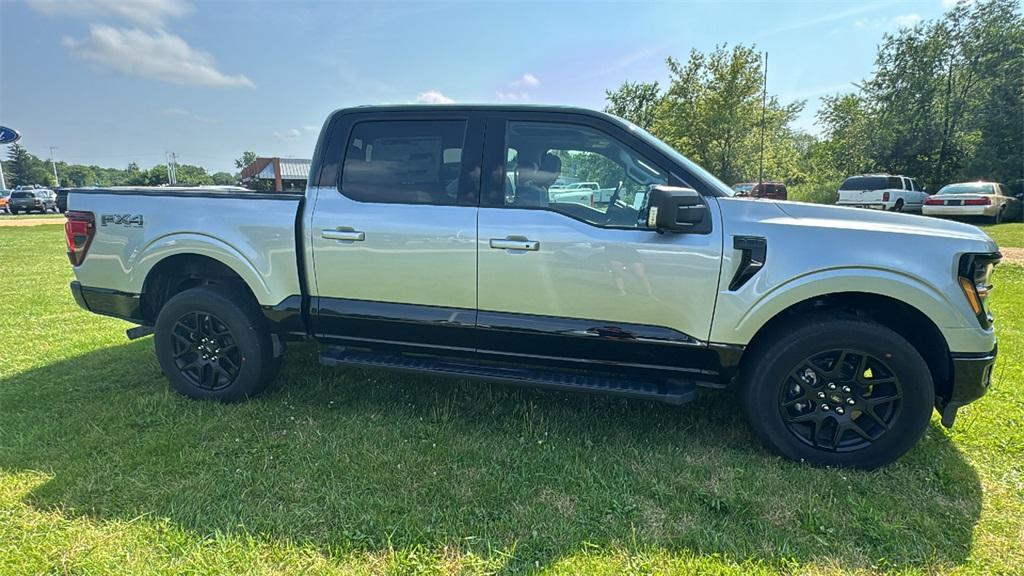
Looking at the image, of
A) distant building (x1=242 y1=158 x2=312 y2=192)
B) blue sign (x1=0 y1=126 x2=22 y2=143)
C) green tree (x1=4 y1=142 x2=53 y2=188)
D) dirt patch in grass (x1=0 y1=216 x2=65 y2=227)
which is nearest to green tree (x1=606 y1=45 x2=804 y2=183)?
distant building (x1=242 y1=158 x2=312 y2=192)

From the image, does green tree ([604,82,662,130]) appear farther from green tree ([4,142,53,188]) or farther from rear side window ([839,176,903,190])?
green tree ([4,142,53,188])

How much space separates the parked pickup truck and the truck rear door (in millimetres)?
13

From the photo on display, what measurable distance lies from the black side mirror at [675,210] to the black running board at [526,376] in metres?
0.87

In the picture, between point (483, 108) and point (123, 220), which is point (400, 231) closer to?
point (483, 108)

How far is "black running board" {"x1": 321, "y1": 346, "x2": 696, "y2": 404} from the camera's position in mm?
2875

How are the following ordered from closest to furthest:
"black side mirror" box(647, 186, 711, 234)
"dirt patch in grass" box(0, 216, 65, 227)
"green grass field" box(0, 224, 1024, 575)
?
"green grass field" box(0, 224, 1024, 575), "black side mirror" box(647, 186, 711, 234), "dirt patch in grass" box(0, 216, 65, 227)

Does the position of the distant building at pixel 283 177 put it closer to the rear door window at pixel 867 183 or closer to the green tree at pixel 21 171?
the rear door window at pixel 867 183

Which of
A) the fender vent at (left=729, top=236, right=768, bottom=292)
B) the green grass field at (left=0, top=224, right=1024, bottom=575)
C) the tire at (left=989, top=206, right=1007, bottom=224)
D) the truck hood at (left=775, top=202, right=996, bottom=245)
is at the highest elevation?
the truck hood at (left=775, top=202, right=996, bottom=245)

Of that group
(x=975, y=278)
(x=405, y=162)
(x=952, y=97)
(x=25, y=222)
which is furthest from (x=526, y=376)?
(x=952, y=97)

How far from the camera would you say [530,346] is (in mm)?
3135

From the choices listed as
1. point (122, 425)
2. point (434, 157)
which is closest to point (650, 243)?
point (434, 157)

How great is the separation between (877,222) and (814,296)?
516mm

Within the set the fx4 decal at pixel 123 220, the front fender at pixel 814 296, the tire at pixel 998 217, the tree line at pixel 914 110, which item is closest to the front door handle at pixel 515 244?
the front fender at pixel 814 296

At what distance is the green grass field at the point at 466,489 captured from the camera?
2.24 m
